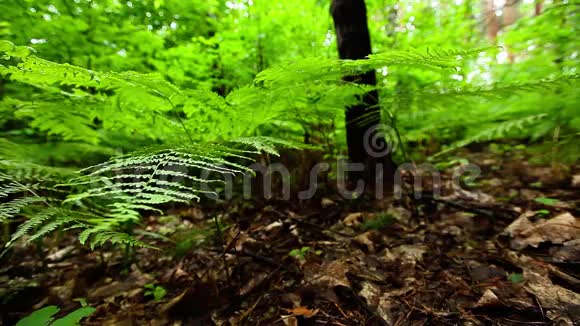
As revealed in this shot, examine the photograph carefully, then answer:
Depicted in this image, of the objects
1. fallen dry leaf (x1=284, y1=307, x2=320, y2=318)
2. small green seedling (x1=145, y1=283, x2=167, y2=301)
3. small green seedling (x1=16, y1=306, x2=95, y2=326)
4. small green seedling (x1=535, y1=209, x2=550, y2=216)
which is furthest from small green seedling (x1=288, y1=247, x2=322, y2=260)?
small green seedling (x1=535, y1=209, x2=550, y2=216)

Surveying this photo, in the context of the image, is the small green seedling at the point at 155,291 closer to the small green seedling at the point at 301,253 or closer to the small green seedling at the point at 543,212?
the small green seedling at the point at 301,253

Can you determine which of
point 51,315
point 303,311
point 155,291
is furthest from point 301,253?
point 51,315

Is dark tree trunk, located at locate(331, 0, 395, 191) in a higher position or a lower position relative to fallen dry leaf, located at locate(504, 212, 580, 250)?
higher

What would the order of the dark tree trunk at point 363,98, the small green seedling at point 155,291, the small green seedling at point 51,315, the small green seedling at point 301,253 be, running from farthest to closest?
the dark tree trunk at point 363,98 < the small green seedling at point 301,253 < the small green seedling at point 155,291 < the small green seedling at point 51,315

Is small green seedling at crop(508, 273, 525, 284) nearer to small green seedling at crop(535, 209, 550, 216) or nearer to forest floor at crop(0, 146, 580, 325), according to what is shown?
forest floor at crop(0, 146, 580, 325)

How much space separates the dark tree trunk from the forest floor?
371 mm

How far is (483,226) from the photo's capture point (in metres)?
1.98

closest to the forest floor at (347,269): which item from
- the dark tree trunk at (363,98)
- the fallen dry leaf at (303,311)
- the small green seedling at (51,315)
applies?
the fallen dry leaf at (303,311)

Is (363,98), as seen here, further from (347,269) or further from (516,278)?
(516,278)

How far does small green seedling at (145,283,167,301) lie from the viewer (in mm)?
1644

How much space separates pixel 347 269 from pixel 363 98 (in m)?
1.34

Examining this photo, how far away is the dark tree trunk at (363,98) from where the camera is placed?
7.63 ft

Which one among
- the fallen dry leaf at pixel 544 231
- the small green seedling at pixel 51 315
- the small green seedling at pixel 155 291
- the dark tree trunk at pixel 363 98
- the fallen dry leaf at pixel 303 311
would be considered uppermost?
the dark tree trunk at pixel 363 98

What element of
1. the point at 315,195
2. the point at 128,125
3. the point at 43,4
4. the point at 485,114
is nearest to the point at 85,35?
the point at 43,4
